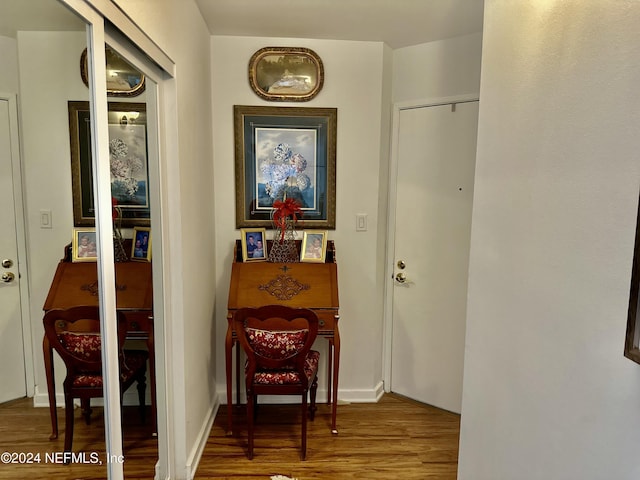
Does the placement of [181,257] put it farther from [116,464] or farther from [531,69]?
[531,69]

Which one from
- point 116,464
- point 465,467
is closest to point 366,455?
point 465,467

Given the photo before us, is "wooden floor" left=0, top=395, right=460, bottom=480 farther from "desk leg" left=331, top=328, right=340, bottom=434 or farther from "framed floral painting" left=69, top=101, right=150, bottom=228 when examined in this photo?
"framed floral painting" left=69, top=101, right=150, bottom=228

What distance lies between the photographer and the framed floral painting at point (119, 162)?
3.53ft

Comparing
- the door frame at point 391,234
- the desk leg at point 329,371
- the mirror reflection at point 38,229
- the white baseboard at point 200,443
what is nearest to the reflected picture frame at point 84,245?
the mirror reflection at point 38,229

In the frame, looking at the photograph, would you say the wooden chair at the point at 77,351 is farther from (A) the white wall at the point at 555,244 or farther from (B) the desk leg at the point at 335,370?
(B) the desk leg at the point at 335,370

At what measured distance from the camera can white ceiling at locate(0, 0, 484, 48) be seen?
7.22ft

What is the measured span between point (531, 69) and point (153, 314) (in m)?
1.71

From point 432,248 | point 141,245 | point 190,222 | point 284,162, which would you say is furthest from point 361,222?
point 141,245

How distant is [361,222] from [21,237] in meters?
2.25

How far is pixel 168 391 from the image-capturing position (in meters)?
1.98

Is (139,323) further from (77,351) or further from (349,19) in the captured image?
(349,19)

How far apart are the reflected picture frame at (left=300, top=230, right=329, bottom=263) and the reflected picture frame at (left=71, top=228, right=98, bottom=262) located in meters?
1.64

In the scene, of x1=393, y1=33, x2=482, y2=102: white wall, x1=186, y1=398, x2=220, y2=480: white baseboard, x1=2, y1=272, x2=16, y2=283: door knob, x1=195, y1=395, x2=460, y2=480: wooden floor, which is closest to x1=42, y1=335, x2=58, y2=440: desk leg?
x1=2, y1=272, x2=16, y2=283: door knob

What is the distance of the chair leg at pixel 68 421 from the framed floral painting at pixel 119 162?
0.45m
